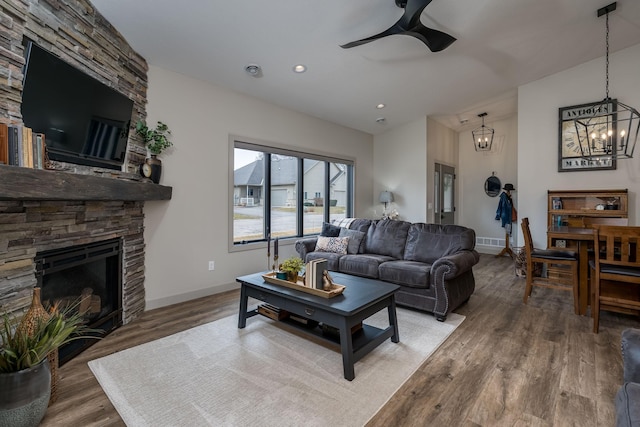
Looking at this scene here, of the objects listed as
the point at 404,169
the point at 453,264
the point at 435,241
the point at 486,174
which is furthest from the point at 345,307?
the point at 486,174

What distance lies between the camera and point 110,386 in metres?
2.03

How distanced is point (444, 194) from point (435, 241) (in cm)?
331

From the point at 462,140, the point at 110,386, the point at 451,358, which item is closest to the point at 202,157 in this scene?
the point at 110,386

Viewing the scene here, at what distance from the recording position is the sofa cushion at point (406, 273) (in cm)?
327

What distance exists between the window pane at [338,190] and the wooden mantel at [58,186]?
3.73 m

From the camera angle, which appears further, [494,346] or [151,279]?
[151,279]

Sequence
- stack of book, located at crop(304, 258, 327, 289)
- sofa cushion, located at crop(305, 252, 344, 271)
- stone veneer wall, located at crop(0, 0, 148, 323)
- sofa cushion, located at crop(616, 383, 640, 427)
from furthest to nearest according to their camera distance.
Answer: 1. sofa cushion, located at crop(305, 252, 344, 271)
2. stack of book, located at crop(304, 258, 327, 289)
3. stone veneer wall, located at crop(0, 0, 148, 323)
4. sofa cushion, located at crop(616, 383, 640, 427)

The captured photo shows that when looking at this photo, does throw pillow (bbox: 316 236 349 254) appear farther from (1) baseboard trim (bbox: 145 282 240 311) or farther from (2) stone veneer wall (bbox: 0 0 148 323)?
(2) stone veneer wall (bbox: 0 0 148 323)

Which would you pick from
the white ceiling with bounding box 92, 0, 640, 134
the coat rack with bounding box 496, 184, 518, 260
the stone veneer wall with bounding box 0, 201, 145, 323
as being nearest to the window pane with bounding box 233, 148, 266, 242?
the white ceiling with bounding box 92, 0, 640, 134

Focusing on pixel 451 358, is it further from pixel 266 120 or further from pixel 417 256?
pixel 266 120

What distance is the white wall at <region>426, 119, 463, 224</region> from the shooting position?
602 centimetres

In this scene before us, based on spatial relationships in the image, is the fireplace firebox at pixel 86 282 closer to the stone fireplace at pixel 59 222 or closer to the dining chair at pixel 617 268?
the stone fireplace at pixel 59 222

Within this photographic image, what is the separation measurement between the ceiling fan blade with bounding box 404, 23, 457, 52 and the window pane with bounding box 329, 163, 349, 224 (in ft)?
10.8

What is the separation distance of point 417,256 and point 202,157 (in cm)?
304
